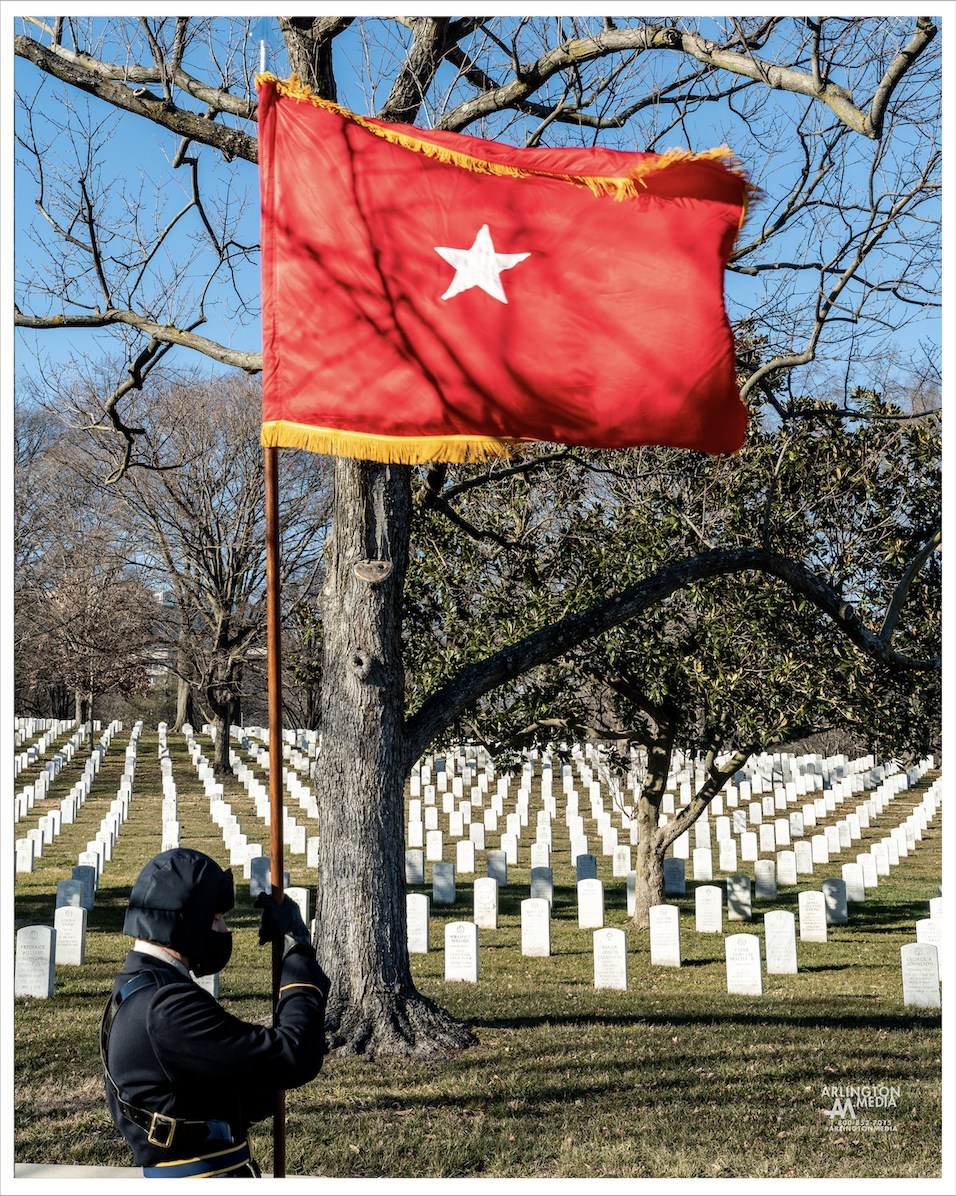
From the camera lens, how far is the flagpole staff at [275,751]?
3832mm

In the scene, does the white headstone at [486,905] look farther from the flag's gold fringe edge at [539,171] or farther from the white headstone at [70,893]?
the flag's gold fringe edge at [539,171]

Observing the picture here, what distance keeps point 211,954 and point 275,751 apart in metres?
0.81

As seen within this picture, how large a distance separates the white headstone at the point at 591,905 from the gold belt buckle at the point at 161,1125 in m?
11.3

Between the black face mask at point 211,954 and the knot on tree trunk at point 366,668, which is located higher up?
the knot on tree trunk at point 366,668

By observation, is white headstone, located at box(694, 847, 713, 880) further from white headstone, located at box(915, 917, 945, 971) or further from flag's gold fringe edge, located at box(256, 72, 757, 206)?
flag's gold fringe edge, located at box(256, 72, 757, 206)

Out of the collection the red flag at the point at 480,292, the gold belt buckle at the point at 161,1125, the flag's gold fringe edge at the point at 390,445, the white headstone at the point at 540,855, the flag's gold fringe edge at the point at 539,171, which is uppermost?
the flag's gold fringe edge at the point at 539,171

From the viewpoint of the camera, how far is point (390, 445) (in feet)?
18.5

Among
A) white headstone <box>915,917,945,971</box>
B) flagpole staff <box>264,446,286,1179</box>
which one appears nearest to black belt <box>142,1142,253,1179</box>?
flagpole staff <box>264,446,286,1179</box>

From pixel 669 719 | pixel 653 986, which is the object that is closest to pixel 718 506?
pixel 669 719

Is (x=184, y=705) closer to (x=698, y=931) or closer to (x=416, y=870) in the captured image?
(x=416, y=870)

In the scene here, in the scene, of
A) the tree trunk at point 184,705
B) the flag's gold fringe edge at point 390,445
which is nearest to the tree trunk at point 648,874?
the flag's gold fringe edge at point 390,445

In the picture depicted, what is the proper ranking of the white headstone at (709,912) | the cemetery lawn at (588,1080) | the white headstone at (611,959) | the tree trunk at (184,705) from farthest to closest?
the tree trunk at (184,705)
the white headstone at (709,912)
the white headstone at (611,959)
the cemetery lawn at (588,1080)

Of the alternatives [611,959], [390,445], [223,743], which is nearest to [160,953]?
[390,445]

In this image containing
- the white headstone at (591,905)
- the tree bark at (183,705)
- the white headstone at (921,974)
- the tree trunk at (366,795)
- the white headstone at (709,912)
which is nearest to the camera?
the tree trunk at (366,795)
